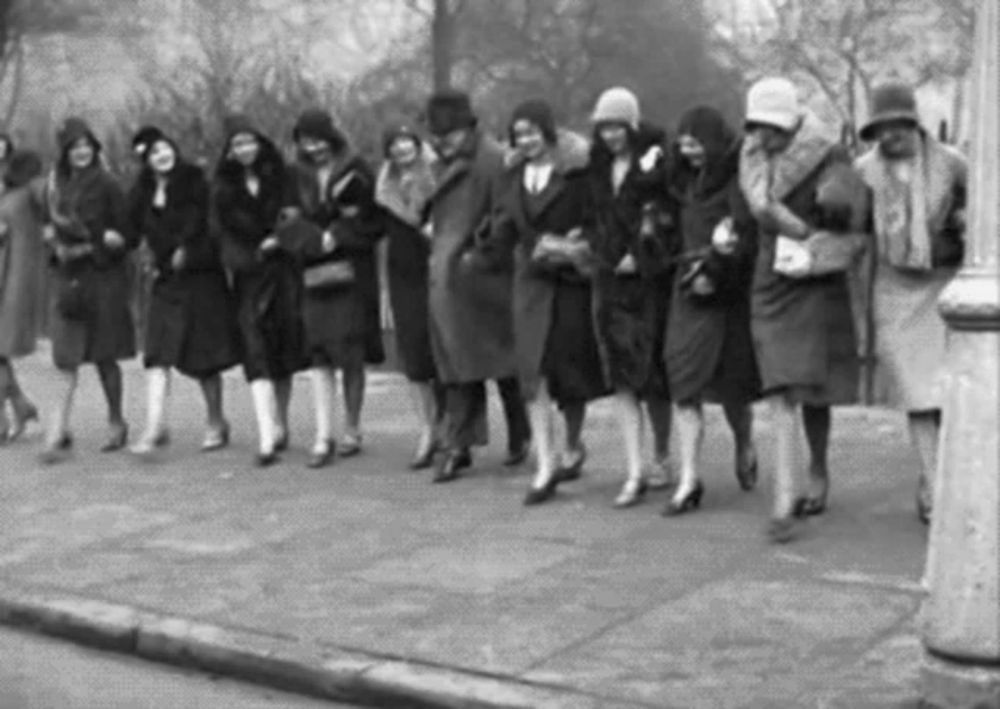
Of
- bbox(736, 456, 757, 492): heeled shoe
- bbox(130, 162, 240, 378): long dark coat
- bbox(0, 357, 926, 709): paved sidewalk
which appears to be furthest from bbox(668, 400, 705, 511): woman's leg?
bbox(130, 162, 240, 378): long dark coat

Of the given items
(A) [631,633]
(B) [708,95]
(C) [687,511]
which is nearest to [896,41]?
(B) [708,95]

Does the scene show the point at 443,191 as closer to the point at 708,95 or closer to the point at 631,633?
the point at 631,633

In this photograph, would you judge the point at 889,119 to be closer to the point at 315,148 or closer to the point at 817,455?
the point at 817,455

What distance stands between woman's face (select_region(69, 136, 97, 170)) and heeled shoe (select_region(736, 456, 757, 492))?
431 centimetres

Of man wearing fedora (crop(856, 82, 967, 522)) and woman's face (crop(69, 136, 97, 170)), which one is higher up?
woman's face (crop(69, 136, 97, 170))

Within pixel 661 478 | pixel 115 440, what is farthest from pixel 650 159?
pixel 115 440

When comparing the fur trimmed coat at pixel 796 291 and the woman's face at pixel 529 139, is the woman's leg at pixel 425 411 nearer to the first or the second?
the woman's face at pixel 529 139

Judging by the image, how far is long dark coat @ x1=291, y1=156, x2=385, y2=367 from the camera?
33.9ft

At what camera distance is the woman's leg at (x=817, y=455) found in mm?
8891

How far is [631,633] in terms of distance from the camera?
277 inches

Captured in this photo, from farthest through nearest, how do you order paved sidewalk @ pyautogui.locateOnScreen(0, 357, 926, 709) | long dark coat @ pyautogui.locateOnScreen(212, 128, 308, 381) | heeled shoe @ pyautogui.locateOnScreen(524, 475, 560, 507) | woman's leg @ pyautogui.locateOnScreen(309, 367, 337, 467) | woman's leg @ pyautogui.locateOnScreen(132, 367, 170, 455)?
woman's leg @ pyautogui.locateOnScreen(132, 367, 170, 455) → woman's leg @ pyautogui.locateOnScreen(309, 367, 337, 467) → long dark coat @ pyautogui.locateOnScreen(212, 128, 308, 381) → heeled shoe @ pyautogui.locateOnScreen(524, 475, 560, 507) → paved sidewalk @ pyautogui.locateOnScreen(0, 357, 926, 709)

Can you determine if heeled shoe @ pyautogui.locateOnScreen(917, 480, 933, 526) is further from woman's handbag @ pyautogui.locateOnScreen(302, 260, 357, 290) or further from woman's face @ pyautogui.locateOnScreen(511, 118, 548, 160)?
woman's handbag @ pyautogui.locateOnScreen(302, 260, 357, 290)

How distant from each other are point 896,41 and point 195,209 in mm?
25830

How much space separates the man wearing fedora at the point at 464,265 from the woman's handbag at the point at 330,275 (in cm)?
57
